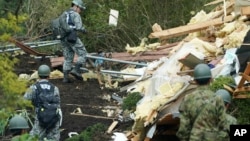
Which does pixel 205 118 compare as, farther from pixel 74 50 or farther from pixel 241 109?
pixel 74 50

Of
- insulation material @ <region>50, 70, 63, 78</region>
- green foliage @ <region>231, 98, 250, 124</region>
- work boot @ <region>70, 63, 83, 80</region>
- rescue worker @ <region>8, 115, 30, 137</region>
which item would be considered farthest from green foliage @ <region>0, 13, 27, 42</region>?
insulation material @ <region>50, 70, 63, 78</region>

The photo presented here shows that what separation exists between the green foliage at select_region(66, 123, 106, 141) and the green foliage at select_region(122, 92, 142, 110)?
0.79 metres

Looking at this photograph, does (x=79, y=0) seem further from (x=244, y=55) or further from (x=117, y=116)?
(x=244, y=55)

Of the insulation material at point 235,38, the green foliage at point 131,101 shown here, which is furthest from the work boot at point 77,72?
the insulation material at point 235,38

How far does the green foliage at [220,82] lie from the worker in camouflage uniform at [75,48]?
534cm

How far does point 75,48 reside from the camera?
1762cm

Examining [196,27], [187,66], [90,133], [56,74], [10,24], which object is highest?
[10,24]

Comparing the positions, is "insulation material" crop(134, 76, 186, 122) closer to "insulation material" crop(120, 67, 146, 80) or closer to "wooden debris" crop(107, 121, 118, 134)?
"wooden debris" crop(107, 121, 118, 134)

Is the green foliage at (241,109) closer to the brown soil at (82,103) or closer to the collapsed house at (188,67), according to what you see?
the collapsed house at (188,67)

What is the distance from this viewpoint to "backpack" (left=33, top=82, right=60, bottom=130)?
12305 millimetres

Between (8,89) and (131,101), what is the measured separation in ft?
21.2

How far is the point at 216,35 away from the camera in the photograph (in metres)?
15.8

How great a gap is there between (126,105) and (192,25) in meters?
3.20

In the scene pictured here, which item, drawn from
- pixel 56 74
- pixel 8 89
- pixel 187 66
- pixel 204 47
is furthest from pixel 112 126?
pixel 8 89
